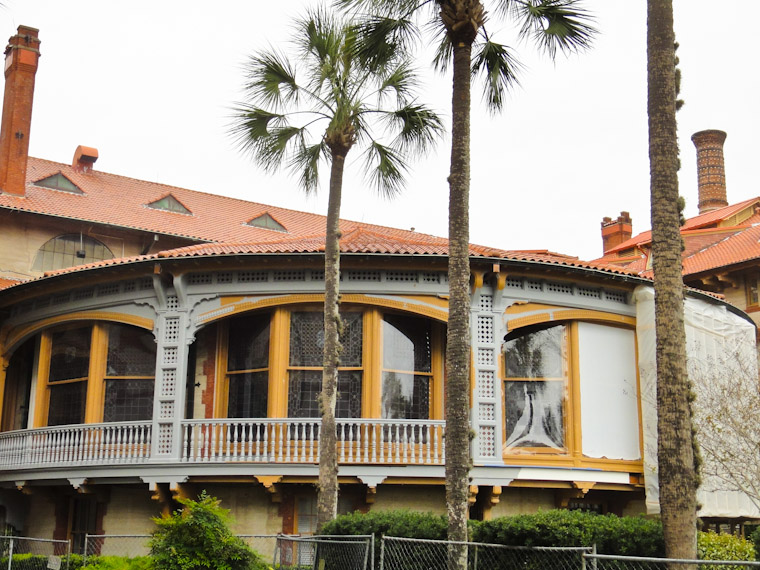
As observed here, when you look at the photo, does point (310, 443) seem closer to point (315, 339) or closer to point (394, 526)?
point (315, 339)

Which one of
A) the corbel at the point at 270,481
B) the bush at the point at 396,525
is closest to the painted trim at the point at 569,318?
the corbel at the point at 270,481

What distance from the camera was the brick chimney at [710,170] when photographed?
150ft

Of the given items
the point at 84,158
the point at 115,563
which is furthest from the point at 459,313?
the point at 84,158

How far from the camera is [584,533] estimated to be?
1217 cm

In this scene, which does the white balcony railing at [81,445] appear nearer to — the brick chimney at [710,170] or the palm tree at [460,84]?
the palm tree at [460,84]

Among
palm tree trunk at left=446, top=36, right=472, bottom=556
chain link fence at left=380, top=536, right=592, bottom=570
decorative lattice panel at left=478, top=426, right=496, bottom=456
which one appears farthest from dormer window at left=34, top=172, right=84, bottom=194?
chain link fence at left=380, top=536, right=592, bottom=570

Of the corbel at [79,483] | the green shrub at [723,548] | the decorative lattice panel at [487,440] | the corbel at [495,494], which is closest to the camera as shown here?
the green shrub at [723,548]

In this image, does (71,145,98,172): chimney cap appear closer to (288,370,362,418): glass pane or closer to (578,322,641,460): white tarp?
(288,370,362,418): glass pane

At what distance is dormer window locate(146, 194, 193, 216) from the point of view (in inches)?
1361

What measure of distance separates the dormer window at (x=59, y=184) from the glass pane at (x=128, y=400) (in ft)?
43.2

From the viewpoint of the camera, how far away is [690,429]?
12.3 metres

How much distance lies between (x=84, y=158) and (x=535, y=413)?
2174 centimetres

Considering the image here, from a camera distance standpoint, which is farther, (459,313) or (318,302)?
(318,302)

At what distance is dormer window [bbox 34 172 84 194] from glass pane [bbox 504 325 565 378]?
18.1m
